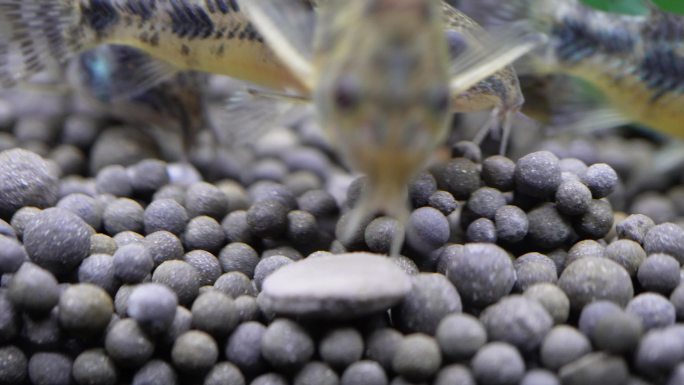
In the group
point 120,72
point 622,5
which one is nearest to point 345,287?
point 120,72

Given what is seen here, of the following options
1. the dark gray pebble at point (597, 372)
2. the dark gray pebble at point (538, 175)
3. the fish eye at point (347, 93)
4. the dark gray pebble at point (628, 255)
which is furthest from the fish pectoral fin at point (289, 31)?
the dark gray pebble at point (628, 255)

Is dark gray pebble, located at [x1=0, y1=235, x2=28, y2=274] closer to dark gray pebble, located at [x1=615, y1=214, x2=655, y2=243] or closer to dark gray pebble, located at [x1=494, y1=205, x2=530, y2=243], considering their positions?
dark gray pebble, located at [x1=494, y1=205, x2=530, y2=243]

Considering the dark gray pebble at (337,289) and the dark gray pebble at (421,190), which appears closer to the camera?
the dark gray pebble at (337,289)

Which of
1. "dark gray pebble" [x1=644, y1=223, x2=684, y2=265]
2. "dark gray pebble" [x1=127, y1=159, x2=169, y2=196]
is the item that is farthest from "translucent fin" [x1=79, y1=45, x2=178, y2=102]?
"dark gray pebble" [x1=644, y1=223, x2=684, y2=265]

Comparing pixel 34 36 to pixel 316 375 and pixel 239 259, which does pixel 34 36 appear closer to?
pixel 239 259

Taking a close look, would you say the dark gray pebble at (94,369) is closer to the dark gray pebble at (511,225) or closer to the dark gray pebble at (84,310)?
the dark gray pebble at (84,310)
